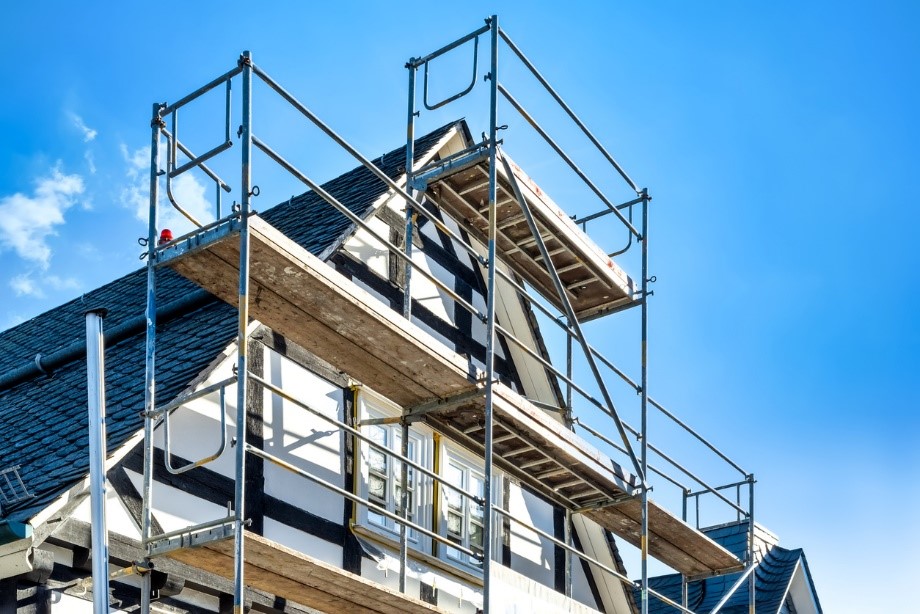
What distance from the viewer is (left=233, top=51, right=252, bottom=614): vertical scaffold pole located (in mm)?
8289

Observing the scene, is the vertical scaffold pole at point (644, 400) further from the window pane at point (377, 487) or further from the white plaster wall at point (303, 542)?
the white plaster wall at point (303, 542)

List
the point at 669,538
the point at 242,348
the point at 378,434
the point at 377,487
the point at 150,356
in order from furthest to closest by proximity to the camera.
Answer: the point at 669,538, the point at 378,434, the point at 377,487, the point at 150,356, the point at 242,348

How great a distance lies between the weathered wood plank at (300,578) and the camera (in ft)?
28.9

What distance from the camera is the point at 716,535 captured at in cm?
1853

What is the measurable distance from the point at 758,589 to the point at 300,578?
33.1 ft

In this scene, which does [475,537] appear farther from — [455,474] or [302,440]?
[302,440]

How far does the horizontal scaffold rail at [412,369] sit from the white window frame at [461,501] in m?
0.61

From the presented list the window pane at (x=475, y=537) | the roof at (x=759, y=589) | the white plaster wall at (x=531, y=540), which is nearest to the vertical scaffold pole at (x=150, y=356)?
the window pane at (x=475, y=537)

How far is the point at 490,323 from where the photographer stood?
35.9 ft

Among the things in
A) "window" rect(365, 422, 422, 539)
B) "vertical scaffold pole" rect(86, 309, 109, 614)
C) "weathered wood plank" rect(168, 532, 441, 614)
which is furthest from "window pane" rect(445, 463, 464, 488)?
"vertical scaffold pole" rect(86, 309, 109, 614)

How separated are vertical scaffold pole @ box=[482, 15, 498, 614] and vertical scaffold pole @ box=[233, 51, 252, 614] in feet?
6.99

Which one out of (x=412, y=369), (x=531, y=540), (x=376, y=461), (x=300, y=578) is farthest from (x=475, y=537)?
(x=300, y=578)

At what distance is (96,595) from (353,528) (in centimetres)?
355

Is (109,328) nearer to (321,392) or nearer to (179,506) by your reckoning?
(321,392)
